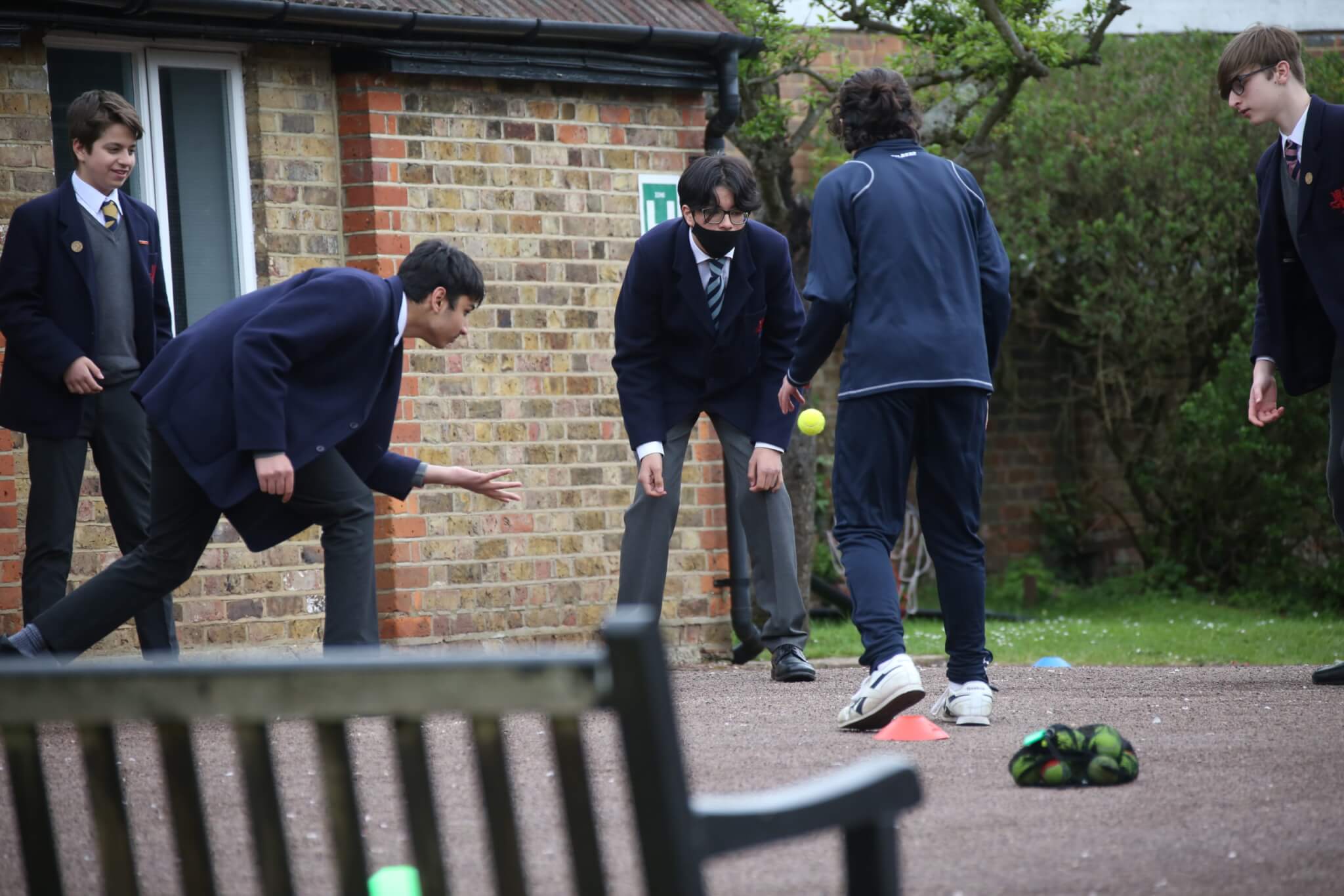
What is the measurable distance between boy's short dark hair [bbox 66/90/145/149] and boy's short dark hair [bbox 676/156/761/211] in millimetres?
2074

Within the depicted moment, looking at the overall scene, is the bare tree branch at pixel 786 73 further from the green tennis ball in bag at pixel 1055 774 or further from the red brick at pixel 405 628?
the green tennis ball in bag at pixel 1055 774

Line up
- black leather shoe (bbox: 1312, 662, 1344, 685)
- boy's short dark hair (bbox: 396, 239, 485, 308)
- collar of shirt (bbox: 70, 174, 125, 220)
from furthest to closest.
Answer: black leather shoe (bbox: 1312, 662, 1344, 685)
collar of shirt (bbox: 70, 174, 125, 220)
boy's short dark hair (bbox: 396, 239, 485, 308)

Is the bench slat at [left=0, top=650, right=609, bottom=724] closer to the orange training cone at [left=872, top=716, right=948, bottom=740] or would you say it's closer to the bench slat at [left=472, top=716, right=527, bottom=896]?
the bench slat at [left=472, top=716, right=527, bottom=896]

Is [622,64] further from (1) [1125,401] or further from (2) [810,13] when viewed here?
(1) [1125,401]

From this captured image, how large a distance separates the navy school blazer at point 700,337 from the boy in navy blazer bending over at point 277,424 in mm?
1567

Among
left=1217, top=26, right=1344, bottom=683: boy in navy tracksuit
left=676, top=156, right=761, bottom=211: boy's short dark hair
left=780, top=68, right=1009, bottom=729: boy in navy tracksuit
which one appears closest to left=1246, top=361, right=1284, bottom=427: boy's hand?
left=1217, top=26, right=1344, bottom=683: boy in navy tracksuit

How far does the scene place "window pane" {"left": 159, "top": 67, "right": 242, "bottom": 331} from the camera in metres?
7.65

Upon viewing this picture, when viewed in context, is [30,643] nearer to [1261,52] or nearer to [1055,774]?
[1055,774]

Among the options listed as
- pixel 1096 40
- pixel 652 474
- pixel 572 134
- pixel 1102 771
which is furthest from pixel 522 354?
pixel 1096 40

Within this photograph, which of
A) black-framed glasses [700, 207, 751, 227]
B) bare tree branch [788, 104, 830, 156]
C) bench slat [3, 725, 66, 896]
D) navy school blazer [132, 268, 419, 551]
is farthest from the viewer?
bare tree branch [788, 104, 830, 156]

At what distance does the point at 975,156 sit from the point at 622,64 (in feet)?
11.4

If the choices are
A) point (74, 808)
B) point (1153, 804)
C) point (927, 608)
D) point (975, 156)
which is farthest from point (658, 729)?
point (927, 608)

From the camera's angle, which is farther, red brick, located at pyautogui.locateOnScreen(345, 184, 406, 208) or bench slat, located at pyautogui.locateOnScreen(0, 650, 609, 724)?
red brick, located at pyautogui.locateOnScreen(345, 184, 406, 208)

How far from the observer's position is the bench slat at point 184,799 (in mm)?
2012
